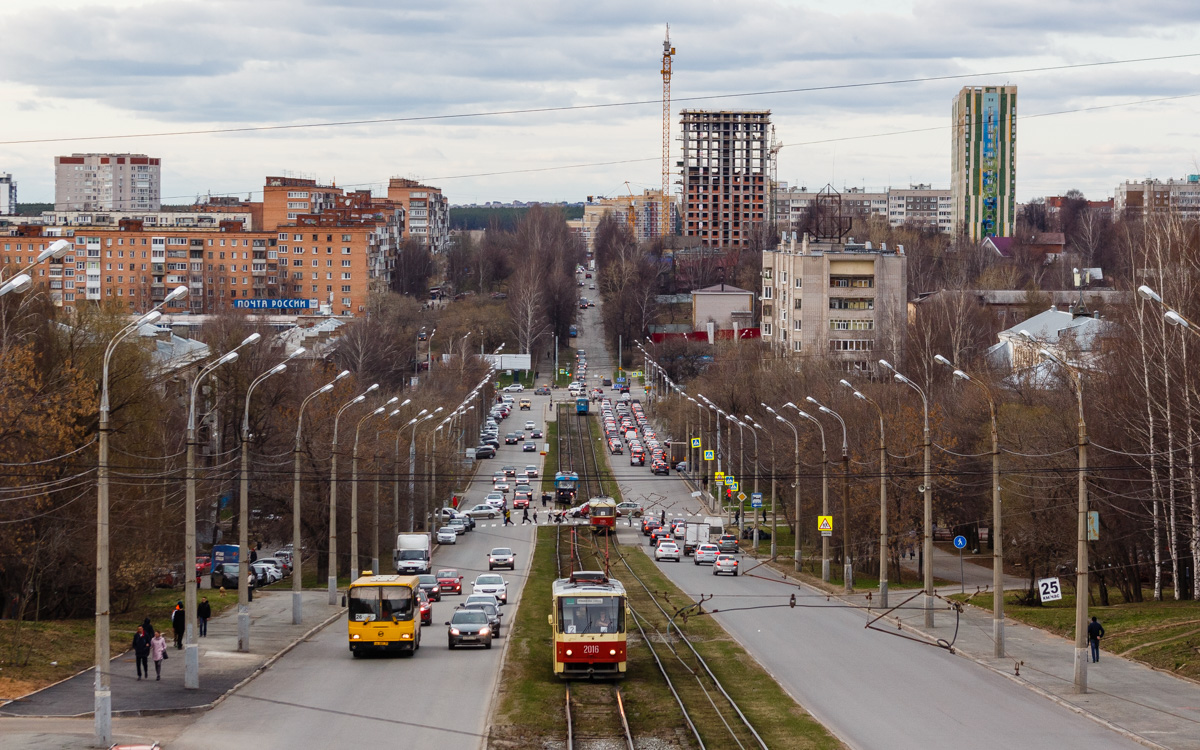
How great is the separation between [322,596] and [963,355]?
54781 mm

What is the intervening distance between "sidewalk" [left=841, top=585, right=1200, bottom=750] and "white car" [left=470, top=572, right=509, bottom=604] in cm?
1478

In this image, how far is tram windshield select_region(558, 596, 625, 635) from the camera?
3108 centimetres

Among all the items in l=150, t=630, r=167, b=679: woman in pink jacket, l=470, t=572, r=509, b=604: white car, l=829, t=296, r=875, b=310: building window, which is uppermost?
l=829, t=296, r=875, b=310: building window

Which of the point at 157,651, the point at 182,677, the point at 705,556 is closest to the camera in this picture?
the point at 157,651

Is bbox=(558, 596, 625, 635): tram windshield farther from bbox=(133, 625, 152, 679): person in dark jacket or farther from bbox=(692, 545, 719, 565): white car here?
bbox=(692, 545, 719, 565): white car

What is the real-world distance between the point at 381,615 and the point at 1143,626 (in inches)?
780

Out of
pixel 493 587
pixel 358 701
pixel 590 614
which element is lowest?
pixel 493 587

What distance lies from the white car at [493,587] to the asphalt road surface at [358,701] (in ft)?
29.3

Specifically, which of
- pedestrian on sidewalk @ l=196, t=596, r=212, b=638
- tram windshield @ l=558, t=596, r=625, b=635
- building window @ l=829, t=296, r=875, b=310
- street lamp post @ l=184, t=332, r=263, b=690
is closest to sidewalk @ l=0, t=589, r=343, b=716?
pedestrian on sidewalk @ l=196, t=596, r=212, b=638

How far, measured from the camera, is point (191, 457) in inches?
1205

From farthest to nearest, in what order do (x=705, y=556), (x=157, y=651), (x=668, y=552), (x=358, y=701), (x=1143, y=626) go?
(x=668, y=552)
(x=705, y=556)
(x=1143, y=626)
(x=157, y=651)
(x=358, y=701)

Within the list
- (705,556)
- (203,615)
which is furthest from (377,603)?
(705,556)

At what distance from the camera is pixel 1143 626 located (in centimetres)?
3734

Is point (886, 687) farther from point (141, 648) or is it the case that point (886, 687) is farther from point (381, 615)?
point (141, 648)
